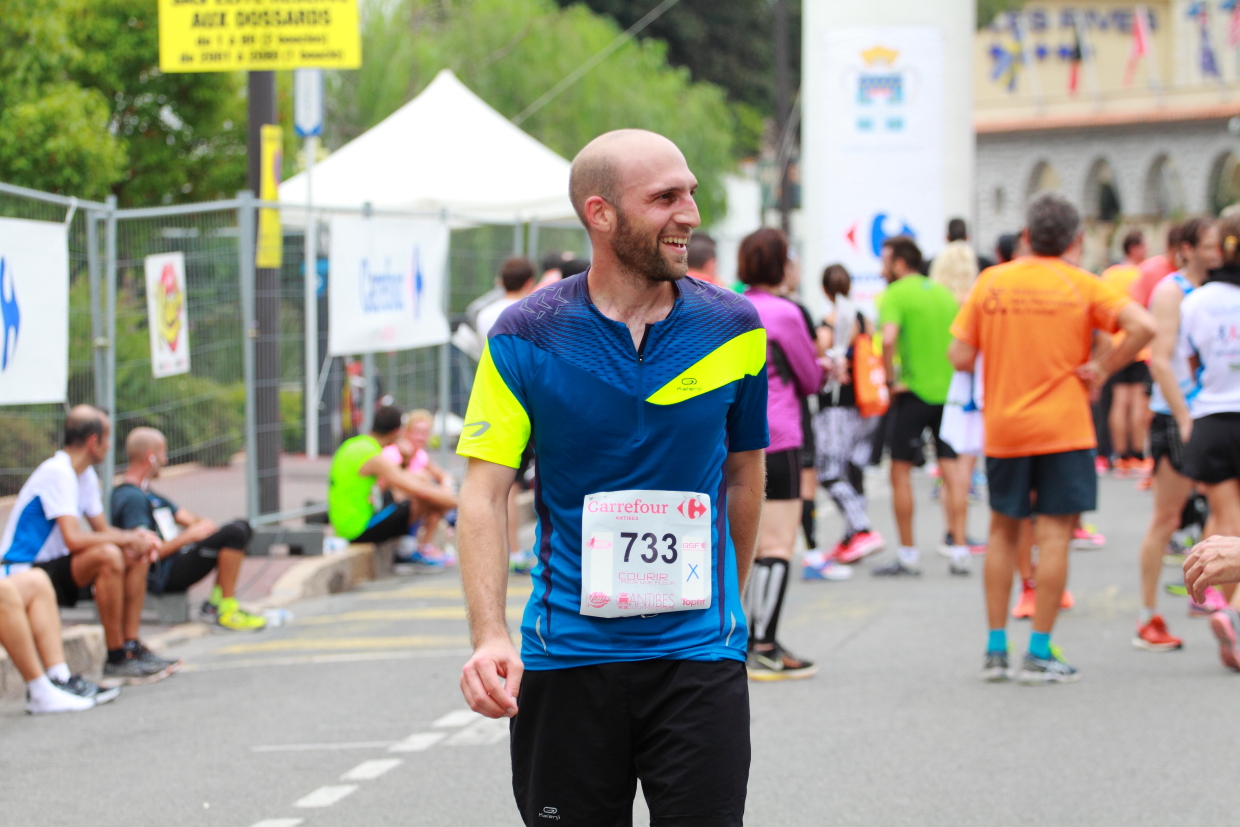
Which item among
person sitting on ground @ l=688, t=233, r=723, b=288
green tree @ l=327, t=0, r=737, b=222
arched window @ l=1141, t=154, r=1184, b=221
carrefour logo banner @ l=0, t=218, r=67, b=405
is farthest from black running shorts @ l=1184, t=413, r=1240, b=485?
arched window @ l=1141, t=154, r=1184, b=221

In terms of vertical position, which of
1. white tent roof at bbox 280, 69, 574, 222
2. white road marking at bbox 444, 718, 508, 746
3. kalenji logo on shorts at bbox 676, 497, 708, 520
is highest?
white tent roof at bbox 280, 69, 574, 222

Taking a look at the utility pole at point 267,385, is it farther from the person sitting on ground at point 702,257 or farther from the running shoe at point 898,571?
the running shoe at point 898,571

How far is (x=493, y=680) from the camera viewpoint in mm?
3002

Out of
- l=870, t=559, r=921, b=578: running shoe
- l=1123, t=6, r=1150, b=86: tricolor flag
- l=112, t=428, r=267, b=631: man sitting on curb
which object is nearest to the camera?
l=112, t=428, r=267, b=631: man sitting on curb

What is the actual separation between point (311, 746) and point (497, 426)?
10.9 ft

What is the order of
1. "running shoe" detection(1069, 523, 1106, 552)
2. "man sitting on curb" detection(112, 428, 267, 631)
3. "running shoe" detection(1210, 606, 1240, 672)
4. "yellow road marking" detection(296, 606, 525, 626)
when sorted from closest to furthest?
"running shoe" detection(1210, 606, 1240, 672)
"man sitting on curb" detection(112, 428, 267, 631)
"yellow road marking" detection(296, 606, 525, 626)
"running shoe" detection(1069, 523, 1106, 552)

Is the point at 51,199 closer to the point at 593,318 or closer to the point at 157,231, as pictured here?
the point at 157,231

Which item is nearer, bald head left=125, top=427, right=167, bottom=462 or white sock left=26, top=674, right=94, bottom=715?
white sock left=26, top=674, right=94, bottom=715

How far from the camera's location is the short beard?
3.21m

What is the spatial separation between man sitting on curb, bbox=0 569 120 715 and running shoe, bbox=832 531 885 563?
509 centimetres

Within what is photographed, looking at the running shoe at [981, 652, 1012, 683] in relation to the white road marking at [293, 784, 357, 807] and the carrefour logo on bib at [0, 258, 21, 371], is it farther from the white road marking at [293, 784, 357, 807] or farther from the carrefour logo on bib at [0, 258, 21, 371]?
the carrefour logo on bib at [0, 258, 21, 371]

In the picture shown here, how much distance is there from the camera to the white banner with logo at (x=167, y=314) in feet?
30.1

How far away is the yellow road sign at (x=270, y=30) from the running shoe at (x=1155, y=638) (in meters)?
6.02

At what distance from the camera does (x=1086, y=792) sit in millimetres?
5301
